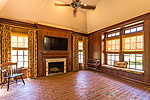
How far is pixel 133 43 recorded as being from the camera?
12.0 ft

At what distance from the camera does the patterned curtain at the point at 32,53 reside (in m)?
3.72

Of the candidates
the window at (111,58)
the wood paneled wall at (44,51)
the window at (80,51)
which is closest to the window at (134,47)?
the window at (111,58)

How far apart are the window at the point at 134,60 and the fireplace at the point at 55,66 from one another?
3483 millimetres

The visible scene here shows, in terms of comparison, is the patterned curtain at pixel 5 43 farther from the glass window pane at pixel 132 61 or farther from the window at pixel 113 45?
the glass window pane at pixel 132 61

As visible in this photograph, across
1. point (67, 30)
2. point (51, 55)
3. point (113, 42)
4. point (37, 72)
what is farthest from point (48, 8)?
point (113, 42)

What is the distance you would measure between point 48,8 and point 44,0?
38 cm

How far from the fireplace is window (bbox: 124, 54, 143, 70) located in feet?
11.4

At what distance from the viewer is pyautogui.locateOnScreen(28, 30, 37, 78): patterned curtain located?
3.72 metres

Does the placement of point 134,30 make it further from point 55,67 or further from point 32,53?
point 32,53

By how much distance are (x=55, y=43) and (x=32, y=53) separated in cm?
127

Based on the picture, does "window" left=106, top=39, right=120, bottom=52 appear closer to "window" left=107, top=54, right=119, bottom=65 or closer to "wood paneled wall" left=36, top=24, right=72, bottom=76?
"window" left=107, top=54, right=119, bottom=65

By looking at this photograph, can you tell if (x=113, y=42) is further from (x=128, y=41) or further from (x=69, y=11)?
(x=69, y=11)

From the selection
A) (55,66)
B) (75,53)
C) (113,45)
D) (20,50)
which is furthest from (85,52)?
(20,50)

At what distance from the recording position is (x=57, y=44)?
14.6ft
